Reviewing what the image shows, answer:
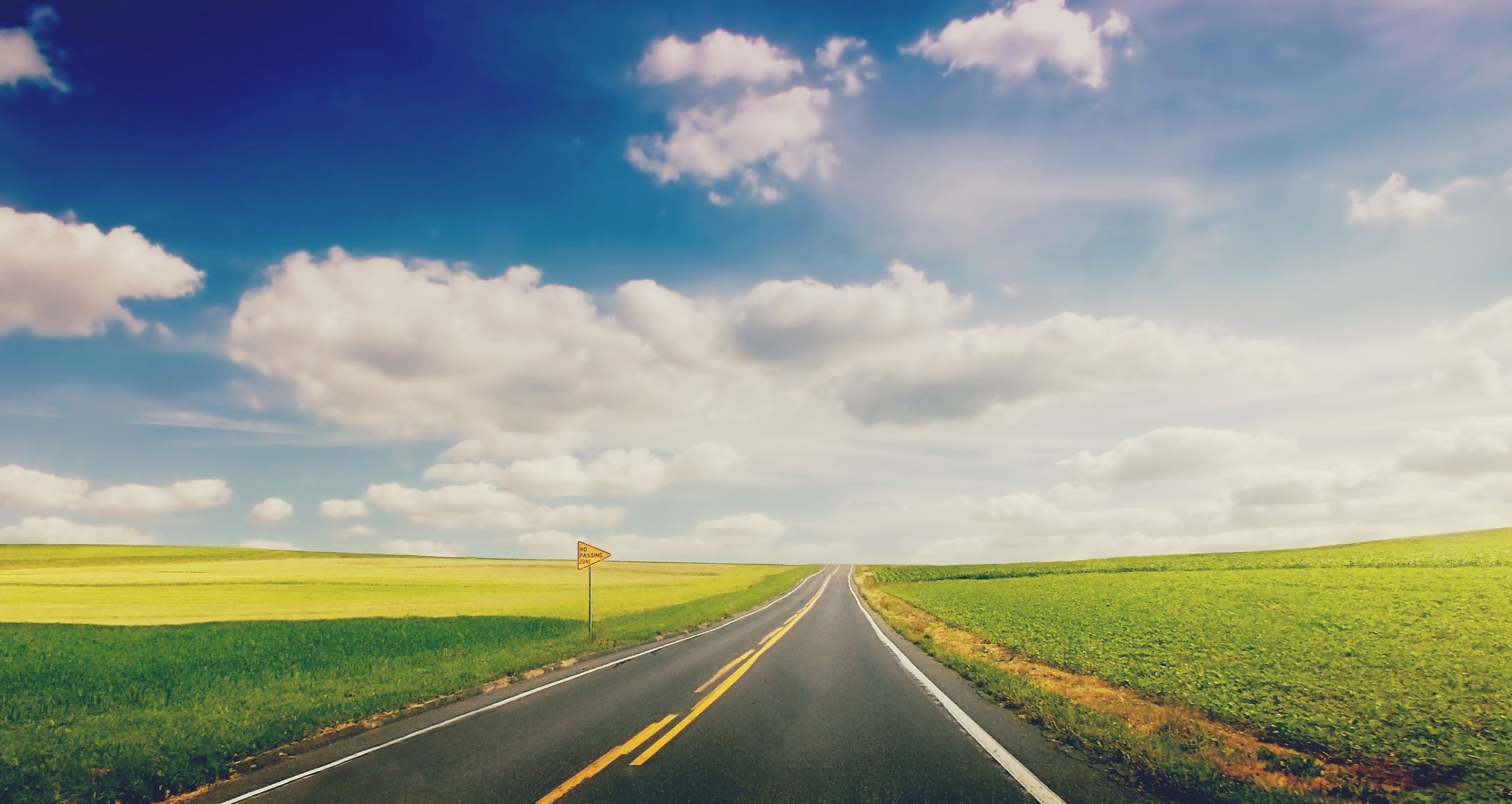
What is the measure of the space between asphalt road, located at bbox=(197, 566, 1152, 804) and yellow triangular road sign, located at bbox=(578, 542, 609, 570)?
1026 centimetres

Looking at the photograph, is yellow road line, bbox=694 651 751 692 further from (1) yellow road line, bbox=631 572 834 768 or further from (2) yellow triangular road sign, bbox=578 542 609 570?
(2) yellow triangular road sign, bbox=578 542 609 570

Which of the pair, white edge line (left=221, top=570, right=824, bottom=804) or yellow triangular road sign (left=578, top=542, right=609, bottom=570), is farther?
yellow triangular road sign (left=578, top=542, right=609, bottom=570)

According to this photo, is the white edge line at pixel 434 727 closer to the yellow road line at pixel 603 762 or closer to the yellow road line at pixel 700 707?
the yellow road line at pixel 700 707

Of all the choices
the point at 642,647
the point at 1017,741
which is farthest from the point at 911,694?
the point at 642,647

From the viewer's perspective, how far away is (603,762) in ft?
24.2

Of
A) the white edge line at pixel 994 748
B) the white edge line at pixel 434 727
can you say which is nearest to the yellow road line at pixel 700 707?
the white edge line at pixel 434 727

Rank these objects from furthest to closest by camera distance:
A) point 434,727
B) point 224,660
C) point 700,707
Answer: point 224,660 → point 700,707 → point 434,727

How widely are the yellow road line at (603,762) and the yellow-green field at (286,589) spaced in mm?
24546

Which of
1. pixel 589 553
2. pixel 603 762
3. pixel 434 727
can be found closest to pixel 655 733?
pixel 603 762

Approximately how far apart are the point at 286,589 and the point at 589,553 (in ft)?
163

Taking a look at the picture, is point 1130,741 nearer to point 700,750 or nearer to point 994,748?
point 994,748

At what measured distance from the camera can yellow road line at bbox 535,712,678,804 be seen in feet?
20.8

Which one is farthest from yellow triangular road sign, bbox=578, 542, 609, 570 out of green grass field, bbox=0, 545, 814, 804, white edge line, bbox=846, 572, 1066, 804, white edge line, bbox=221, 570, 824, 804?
white edge line, bbox=846, 572, 1066, 804

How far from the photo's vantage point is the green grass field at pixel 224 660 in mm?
8727
